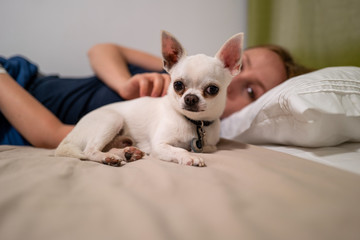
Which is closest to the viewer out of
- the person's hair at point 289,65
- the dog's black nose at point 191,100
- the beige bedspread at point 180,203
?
the beige bedspread at point 180,203

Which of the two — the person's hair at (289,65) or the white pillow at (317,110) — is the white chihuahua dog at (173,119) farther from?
the person's hair at (289,65)

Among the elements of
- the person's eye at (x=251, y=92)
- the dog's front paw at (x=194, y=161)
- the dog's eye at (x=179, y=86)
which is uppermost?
the dog's eye at (x=179, y=86)

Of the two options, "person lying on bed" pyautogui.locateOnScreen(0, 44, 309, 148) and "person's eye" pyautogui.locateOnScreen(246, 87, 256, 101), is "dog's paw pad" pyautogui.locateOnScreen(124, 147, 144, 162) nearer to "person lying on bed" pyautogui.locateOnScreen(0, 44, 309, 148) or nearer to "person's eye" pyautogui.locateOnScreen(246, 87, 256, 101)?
"person lying on bed" pyautogui.locateOnScreen(0, 44, 309, 148)

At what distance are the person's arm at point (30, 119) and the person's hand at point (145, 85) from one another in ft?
1.46

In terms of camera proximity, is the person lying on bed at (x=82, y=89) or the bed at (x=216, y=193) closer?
the bed at (x=216, y=193)

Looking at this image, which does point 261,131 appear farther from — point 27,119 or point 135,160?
point 27,119

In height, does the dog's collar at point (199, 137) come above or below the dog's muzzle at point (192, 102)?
below

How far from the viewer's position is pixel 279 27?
1852mm

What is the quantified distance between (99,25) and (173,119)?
1.63m

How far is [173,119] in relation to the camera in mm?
1087

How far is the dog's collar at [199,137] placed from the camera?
1.01 meters

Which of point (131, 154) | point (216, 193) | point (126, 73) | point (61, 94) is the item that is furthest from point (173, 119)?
point (61, 94)

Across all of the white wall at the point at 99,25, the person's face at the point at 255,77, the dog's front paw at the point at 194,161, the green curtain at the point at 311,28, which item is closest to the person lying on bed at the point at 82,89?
the person's face at the point at 255,77

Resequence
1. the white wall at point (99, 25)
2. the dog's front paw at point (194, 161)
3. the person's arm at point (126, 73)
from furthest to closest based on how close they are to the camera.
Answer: the white wall at point (99, 25), the person's arm at point (126, 73), the dog's front paw at point (194, 161)
